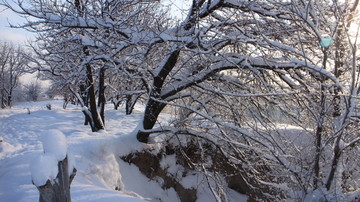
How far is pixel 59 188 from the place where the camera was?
51.8 inches

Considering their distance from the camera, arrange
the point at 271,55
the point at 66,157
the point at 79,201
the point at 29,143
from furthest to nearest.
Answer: the point at 29,143, the point at 271,55, the point at 79,201, the point at 66,157

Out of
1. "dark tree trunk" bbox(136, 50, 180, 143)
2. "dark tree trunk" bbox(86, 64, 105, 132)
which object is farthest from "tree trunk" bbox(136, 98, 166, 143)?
"dark tree trunk" bbox(86, 64, 105, 132)

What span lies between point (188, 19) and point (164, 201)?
14.0ft

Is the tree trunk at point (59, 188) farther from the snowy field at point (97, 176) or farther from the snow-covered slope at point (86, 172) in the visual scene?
the snowy field at point (97, 176)

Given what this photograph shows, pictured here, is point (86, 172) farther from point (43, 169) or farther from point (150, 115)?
point (43, 169)

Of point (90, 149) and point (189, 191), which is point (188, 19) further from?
point (189, 191)

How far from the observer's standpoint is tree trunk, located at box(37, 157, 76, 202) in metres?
1.27

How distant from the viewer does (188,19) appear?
442cm

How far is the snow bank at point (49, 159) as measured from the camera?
1230 mm

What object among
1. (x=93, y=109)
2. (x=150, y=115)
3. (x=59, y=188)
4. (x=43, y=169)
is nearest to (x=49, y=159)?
(x=43, y=169)

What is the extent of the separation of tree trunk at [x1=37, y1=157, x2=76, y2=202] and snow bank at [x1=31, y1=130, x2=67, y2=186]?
3 centimetres

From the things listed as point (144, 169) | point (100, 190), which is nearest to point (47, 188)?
point (100, 190)

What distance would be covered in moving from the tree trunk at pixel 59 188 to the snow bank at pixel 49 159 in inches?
1.1

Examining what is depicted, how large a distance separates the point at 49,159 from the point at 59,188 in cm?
18
